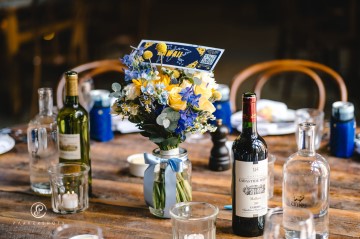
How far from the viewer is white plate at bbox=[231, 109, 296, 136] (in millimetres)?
2312

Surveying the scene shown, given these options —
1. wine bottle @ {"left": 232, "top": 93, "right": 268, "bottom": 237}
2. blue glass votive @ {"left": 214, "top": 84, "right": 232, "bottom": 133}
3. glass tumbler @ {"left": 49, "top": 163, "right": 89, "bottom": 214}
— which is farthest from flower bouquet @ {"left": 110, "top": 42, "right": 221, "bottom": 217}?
blue glass votive @ {"left": 214, "top": 84, "right": 232, "bottom": 133}

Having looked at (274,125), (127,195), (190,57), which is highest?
(190,57)

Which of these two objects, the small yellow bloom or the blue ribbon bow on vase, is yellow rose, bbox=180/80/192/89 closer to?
the small yellow bloom

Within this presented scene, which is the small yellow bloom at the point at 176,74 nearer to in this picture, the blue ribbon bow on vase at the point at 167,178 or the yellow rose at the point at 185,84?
the yellow rose at the point at 185,84

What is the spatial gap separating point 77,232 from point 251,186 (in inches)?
15.6

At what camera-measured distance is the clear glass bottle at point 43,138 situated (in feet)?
6.14

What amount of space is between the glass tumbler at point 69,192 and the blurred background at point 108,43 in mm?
3227

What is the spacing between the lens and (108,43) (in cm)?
550

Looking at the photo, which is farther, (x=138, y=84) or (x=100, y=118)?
(x=100, y=118)

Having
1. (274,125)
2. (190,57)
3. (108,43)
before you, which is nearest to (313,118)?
(274,125)

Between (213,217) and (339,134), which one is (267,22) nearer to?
(339,134)

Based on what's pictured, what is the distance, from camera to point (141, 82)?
1.51 metres

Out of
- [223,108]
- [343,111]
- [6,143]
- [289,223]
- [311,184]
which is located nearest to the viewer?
[289,223]

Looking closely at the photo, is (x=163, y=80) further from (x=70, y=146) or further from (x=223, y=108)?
(x=223, y=108)
